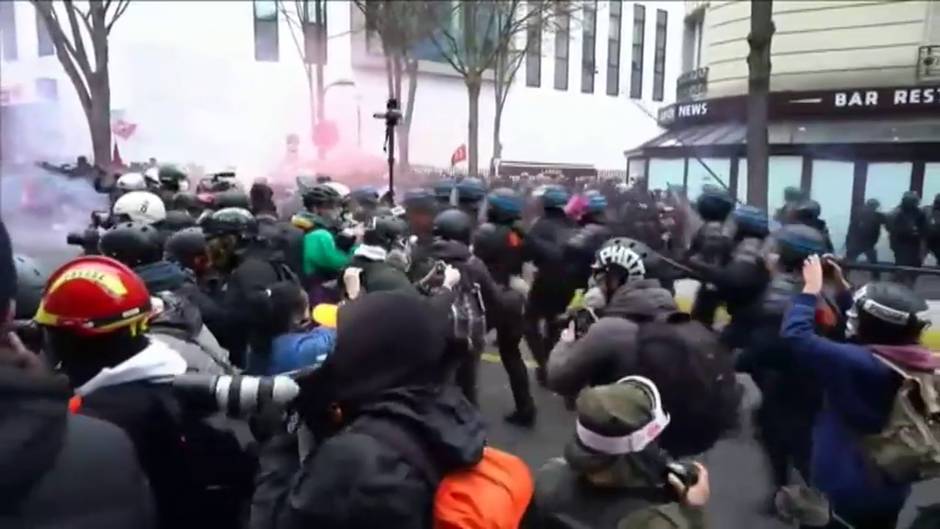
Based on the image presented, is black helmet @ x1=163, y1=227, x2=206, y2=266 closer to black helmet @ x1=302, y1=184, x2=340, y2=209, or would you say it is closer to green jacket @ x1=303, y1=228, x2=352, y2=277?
green jacket @ x1=303, y1=228, x2=352, y2=277

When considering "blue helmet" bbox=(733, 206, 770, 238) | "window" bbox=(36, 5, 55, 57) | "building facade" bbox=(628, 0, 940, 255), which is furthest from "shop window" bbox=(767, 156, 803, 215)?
"window" bbox=(36, 5, 55, 57)

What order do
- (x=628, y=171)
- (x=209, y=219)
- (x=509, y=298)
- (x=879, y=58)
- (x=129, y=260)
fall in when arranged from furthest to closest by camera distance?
1. (x=628, y=171)
2. (x=879, y=58)
3. (x=509, y=298)
4. (x=209, y=219)
5. (x=129, y=260)

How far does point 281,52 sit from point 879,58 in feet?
37.2

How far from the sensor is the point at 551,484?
1747mm

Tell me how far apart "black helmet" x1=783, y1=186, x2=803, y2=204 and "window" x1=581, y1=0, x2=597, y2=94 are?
644 centimetres

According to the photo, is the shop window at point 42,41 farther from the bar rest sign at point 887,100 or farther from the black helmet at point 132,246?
the bar rest sign at point 887,100

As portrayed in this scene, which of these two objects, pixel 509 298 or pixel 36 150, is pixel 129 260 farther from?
pixel 36 150

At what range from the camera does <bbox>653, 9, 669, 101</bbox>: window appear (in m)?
9.16

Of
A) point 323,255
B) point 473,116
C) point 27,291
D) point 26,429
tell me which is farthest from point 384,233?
point 473,116

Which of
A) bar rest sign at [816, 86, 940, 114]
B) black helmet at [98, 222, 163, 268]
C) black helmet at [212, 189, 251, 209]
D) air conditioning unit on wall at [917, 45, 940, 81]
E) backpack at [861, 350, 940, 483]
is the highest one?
air conditioning unit on wall at [917, 45, 940, 81]

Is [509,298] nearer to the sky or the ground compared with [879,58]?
nearer to the ground

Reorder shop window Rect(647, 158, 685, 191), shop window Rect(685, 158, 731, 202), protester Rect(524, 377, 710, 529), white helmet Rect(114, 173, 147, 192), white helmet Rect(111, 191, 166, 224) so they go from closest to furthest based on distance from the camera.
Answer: protester Rect(524, 377, 710, 529) < white helmet Rect(111, 191, 166, 224) < white helmet Rect(114, 173, 147, 192) < shop window Rect(685, 158, 731, 202) < shop window Rect(647, 158, 685, 191)

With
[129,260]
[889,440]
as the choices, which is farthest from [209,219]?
[889,440]

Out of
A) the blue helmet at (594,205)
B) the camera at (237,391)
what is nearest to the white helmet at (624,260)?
the camera at (237,391)
